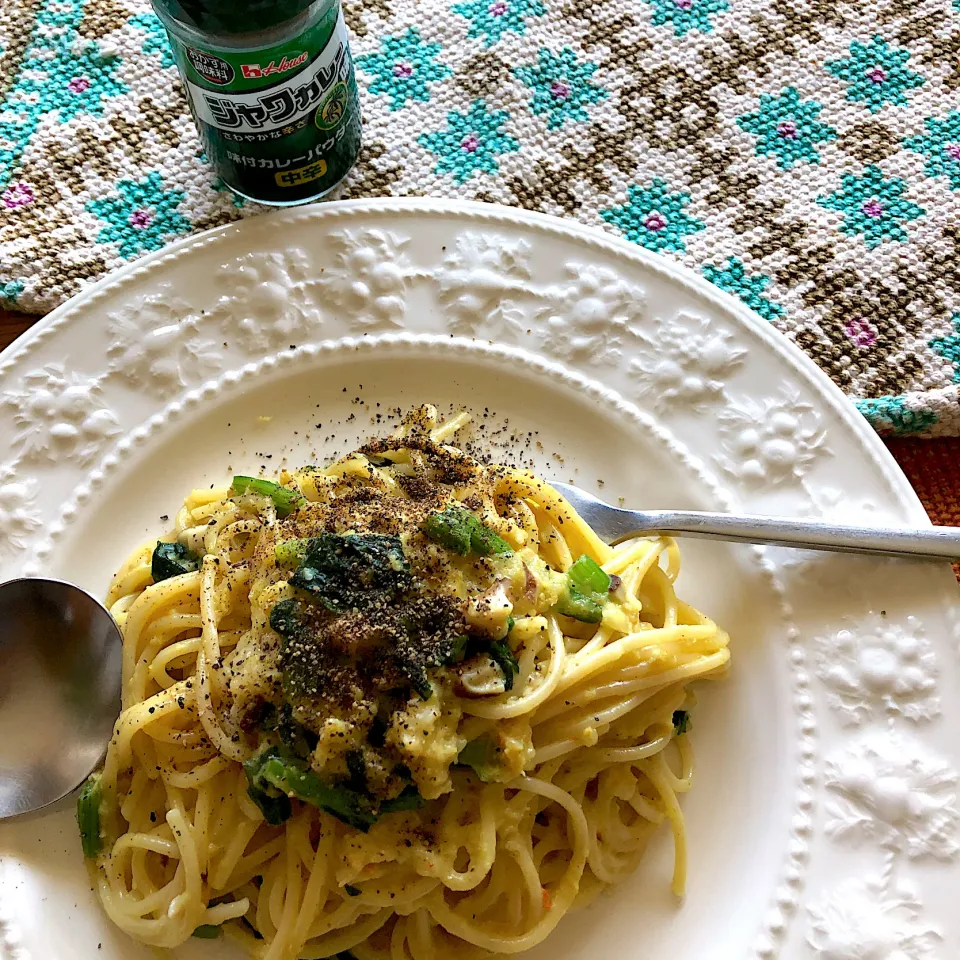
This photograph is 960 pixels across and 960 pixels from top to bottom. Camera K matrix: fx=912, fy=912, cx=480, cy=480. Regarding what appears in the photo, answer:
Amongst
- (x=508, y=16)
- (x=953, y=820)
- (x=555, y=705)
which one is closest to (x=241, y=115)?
(x=508, y=16)

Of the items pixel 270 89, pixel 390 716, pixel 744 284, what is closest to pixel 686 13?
pixel 744 284

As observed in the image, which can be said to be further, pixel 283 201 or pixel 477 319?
pixel 283 201

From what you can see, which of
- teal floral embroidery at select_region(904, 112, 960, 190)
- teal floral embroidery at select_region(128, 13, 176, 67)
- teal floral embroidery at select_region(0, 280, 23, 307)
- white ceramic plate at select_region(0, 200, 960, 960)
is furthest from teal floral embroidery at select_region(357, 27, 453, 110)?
teal floral embroidery at select_region(904, 112, 960, 190)

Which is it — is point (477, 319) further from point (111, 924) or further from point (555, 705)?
→ point (111, 924)

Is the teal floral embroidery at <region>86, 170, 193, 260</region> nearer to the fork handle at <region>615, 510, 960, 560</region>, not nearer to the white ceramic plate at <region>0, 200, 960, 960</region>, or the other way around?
the white ceramic plate at <region>0, 200, 960, 960</region>

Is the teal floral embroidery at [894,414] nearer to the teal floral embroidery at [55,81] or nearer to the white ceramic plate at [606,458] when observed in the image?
the white ceramic plate at [606,458]

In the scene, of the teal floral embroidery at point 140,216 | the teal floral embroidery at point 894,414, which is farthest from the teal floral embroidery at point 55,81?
the teal floral embroidery at point 894,414

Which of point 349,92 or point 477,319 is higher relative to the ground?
point 349,92
